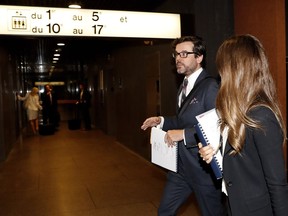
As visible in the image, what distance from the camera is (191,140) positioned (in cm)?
237

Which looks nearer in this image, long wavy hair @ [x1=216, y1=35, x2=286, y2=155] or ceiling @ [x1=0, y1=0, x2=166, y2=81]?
long wavy hair @ [x1=216, y1=35, x2=286, y2=155]

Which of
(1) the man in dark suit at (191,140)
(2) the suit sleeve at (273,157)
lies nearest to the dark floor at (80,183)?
(1) the man in dark suit at (191,140)

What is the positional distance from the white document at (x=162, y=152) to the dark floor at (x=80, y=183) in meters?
1.47

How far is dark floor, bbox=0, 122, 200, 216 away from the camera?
4133mm

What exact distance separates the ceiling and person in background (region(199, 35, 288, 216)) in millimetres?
2632

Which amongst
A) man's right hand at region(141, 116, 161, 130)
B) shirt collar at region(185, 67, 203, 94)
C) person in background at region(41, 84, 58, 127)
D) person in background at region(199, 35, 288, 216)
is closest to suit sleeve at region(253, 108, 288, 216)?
person in background at region(199, 35, 288, 216)

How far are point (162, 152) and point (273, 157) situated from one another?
123 cm

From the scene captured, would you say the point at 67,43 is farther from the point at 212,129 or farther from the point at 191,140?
the point at 212,129

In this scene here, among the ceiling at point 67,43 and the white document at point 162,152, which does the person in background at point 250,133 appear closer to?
the white document at point 162,152

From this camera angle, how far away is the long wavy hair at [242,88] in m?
1.58

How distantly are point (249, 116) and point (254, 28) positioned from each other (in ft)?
7.59

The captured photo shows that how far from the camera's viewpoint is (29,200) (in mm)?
4473

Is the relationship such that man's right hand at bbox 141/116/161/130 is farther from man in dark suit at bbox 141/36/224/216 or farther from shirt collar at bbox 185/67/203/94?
shirt collar at bbox 185/67/203/94

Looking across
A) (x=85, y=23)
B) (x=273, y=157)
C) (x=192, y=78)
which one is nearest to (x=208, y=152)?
(x=273, y=157)
